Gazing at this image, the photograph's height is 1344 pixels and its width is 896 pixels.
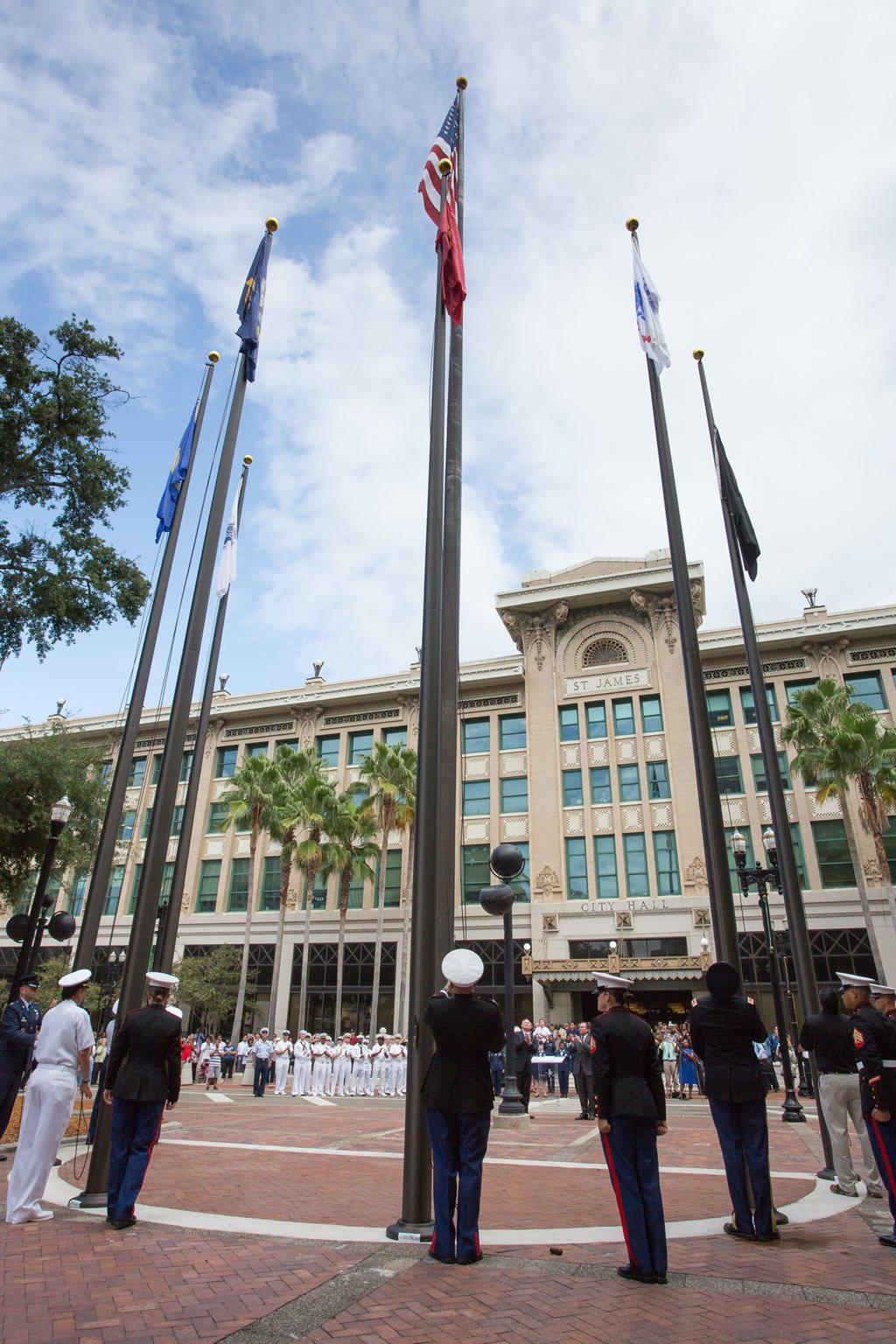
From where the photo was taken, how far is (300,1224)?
6.66 meters

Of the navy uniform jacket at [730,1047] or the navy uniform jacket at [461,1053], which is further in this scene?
the navy uniform jacket at [730,1047]

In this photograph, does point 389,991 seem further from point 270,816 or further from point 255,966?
point 270,816

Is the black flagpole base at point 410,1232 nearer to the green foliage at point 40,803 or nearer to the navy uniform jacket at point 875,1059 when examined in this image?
the navy uniform jacket at point 875,1059

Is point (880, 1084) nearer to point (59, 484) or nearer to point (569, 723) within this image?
point (59, 484)

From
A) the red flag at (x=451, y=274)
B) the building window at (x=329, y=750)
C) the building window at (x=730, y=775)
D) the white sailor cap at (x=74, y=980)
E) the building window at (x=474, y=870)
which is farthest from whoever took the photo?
the building window at (x=329, y=750)

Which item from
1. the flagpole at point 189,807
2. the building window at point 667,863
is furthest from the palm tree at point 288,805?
the flagpole at point 189,807

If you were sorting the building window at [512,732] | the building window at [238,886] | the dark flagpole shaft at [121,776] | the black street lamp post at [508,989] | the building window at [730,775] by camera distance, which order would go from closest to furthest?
the dark flagpole shaft at [121,776] → the black street lamp post at [508,989] → the building window at [730,775] → the building window at [512,732] → the building window at [238,886]

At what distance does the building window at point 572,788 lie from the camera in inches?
1614

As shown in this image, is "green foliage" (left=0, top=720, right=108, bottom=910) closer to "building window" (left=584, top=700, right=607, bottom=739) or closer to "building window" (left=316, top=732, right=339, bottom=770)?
"building window" (left=316, top=732, right=339, bottom=770)

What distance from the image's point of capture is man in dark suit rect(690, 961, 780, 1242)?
6043 mm

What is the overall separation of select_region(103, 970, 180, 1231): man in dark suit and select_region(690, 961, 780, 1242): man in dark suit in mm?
4228

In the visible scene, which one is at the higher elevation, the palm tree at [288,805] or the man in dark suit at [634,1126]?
the palm tree at [288,805]

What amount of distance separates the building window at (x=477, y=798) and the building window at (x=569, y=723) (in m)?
4.85

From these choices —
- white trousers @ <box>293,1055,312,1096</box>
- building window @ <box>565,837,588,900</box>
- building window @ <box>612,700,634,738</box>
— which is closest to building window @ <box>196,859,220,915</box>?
building window @ <box>565,837,588,900</box>
